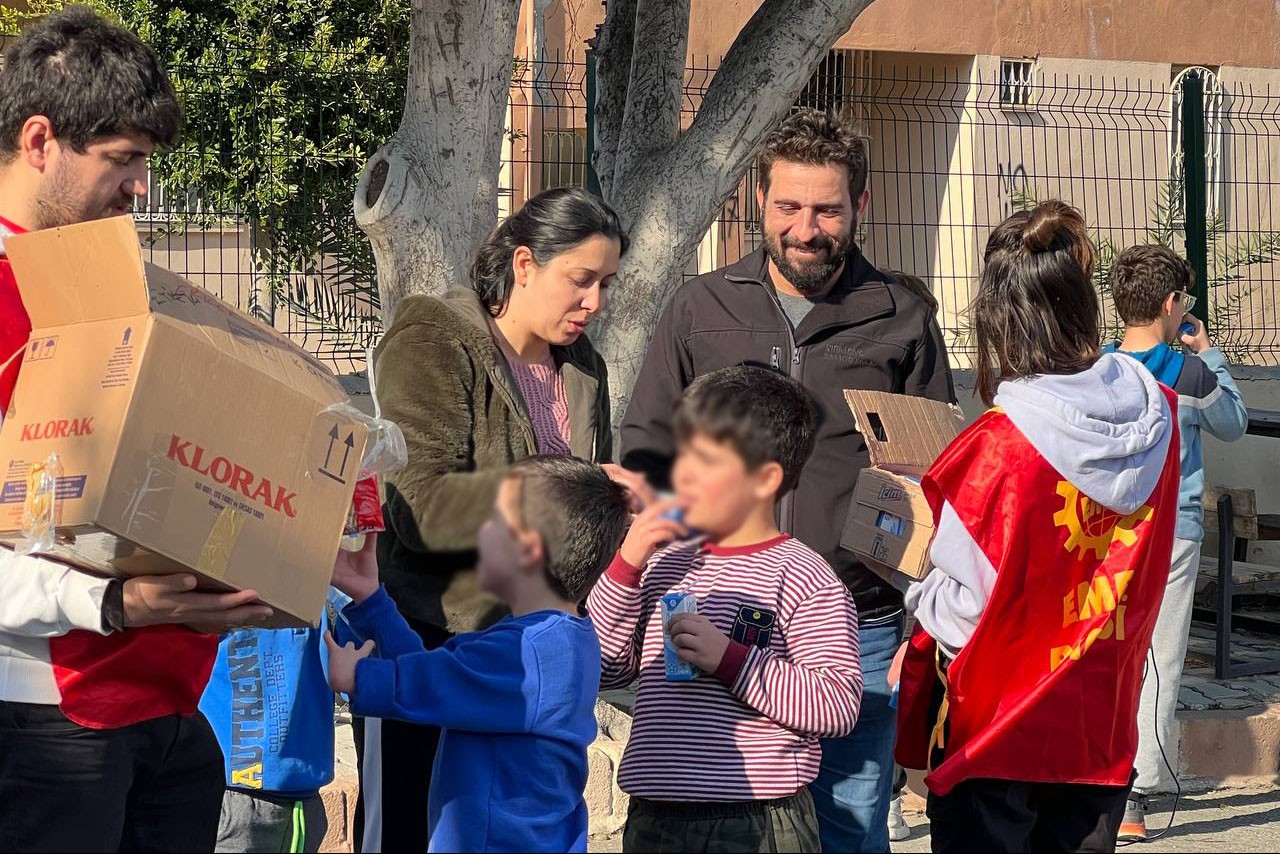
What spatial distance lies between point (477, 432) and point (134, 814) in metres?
0.84

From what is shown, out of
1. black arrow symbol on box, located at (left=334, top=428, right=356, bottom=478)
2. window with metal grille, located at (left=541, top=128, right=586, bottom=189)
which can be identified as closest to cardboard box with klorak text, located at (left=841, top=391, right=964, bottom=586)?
black arrow symbol on box, located at (left=334, top=428, right=356, bottom=478)

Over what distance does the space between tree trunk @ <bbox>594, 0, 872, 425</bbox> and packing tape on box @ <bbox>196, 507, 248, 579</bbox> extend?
320 cm

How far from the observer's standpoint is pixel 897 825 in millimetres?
4746

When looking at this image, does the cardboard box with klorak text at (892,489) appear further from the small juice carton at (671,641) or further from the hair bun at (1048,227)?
the small juice carton at (671,641)

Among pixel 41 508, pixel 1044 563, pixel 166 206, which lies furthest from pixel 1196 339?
pixel 166 206

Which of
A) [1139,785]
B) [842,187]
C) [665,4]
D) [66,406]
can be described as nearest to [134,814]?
[66,406]

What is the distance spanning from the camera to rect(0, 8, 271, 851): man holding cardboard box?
2008mm

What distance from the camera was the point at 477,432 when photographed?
8.63ft

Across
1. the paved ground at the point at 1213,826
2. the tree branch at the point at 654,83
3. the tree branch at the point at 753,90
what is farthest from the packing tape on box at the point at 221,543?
the tree branch at the point at 654,83

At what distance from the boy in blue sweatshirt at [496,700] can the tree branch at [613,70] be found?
3.99m

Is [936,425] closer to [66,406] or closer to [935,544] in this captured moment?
[935,544]

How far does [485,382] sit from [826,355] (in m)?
0.86

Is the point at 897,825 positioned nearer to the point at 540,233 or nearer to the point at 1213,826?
the point at 1213,826

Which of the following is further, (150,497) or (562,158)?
(562,158)
